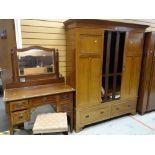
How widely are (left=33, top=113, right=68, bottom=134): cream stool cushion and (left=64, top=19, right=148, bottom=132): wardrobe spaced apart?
532mm

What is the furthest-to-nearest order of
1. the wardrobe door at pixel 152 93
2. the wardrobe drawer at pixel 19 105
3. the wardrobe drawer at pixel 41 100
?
the wardrobe door at pixel 152 93 < the wardrobe drawer at pixel 41 100 < the wardrobe drawer at pixel 19 105

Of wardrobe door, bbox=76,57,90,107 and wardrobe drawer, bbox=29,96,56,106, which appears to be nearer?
wardrobe drawer, bbox=29,96,56,106

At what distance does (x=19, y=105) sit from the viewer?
6.28ft

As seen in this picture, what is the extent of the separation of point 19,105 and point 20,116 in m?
0.16

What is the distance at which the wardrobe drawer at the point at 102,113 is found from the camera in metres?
2.56

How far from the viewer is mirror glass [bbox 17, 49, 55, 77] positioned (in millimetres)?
2205

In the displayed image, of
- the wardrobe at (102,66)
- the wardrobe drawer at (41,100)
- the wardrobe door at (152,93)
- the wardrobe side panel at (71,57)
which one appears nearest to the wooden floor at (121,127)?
the wardrobe at (102,66)

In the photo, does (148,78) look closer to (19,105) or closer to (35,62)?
(35,62)

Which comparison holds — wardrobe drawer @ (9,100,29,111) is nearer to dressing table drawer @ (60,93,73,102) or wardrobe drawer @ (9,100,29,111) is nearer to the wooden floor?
dressing table drawer @ (60,93,73,102)

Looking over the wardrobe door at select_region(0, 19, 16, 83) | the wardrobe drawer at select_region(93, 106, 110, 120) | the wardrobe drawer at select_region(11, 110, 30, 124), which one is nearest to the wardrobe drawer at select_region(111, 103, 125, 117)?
the wardrobe drawer at select_region(93, 106, 110, 120)

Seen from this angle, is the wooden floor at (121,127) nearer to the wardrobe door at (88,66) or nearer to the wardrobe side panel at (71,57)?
the wardrobe door at (88,66)

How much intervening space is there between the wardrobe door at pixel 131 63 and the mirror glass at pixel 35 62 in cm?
135
